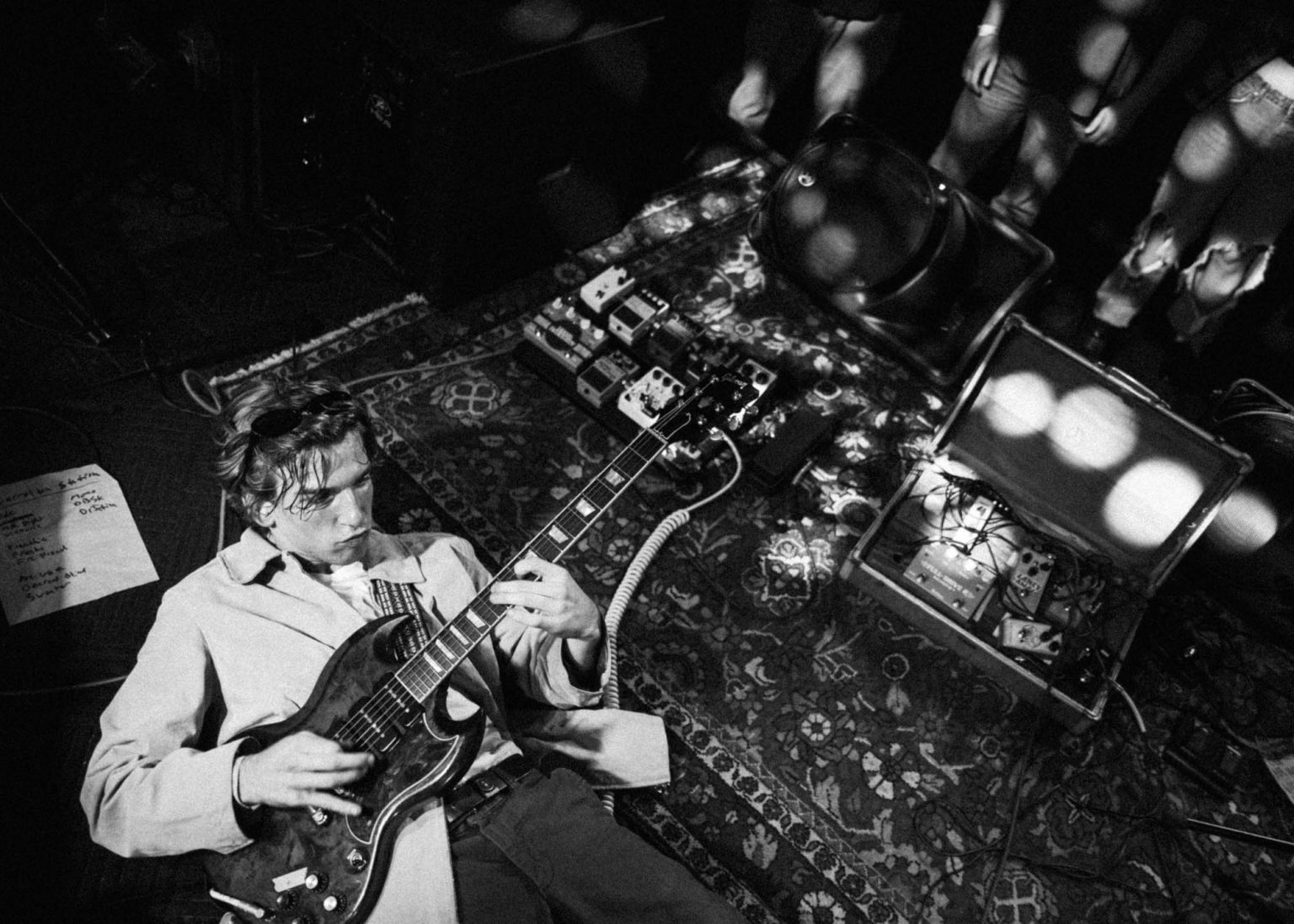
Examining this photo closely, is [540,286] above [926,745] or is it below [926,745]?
above

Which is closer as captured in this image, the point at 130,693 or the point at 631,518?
the point at 130,693

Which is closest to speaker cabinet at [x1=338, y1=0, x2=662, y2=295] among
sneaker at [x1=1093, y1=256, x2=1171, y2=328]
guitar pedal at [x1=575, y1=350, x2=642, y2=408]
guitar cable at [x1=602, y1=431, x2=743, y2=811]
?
guitar pedal at [x1=575, y1=350, x2=642, y2=408]

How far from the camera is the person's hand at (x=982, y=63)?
2803 mm

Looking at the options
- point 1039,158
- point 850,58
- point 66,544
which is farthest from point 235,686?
point 1039,158

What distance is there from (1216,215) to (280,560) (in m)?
2.64

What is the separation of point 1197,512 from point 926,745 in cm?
78

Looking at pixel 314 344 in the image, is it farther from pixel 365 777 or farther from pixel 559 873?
pixel 559 873

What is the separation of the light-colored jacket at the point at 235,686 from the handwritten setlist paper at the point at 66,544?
63cm

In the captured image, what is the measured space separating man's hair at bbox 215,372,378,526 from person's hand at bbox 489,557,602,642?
0.35m

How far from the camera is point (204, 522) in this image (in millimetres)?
2344

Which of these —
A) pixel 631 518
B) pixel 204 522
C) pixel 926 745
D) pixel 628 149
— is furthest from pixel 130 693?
pixel 628 149

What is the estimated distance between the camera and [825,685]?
233 centimetres

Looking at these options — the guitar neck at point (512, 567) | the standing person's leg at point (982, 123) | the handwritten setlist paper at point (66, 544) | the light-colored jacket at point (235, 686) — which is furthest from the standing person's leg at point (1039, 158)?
the handwritten setlist paper at point (66, 544)

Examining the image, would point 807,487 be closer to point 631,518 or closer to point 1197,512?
point 631,518
